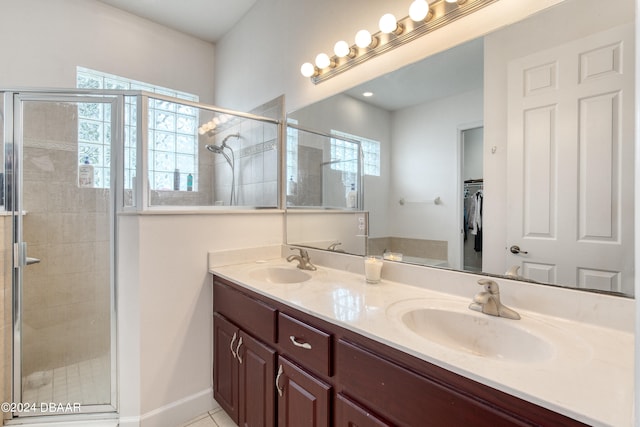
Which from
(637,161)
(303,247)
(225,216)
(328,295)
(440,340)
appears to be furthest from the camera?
(303,247)

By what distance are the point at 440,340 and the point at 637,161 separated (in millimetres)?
766

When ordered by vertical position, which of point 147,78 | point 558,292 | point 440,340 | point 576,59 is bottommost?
point 440,340

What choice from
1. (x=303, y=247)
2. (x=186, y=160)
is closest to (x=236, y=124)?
(x=186, y=160)

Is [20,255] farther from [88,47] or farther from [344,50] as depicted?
[344,50]

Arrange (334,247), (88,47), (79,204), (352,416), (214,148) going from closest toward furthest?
(352,416) < (334,247) < (79,204) < (214,148) < (88,47)

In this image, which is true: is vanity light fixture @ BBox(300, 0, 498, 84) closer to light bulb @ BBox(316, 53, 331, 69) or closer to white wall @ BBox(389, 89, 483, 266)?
light bulb @ BBox(316, 53, 331, 69)

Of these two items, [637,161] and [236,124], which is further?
[236,124]

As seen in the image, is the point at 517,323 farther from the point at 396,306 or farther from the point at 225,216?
the point at 225,216

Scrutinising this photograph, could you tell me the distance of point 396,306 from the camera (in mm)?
1055

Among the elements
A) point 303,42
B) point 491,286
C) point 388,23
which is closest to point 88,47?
point 303,42

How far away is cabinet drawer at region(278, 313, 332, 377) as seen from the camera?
98 cm

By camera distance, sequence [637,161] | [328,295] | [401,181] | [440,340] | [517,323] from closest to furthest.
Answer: [637,161]
[517,323]
[440,340]
[328,295]
[401,181]

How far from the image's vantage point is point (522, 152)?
3.40 feet

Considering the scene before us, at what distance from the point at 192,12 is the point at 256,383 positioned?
2.95 metres
